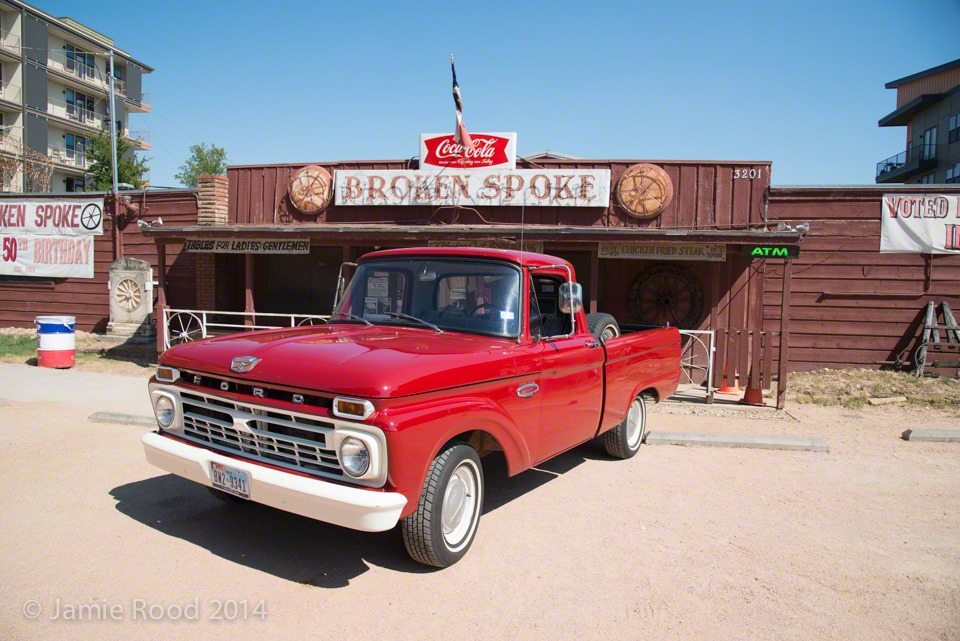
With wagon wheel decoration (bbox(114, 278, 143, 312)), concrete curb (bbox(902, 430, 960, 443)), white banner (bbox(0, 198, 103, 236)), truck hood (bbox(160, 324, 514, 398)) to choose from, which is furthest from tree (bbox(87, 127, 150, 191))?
concrete curb (bbox(902, 430, 960, 443))

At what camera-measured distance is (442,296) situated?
4543mm

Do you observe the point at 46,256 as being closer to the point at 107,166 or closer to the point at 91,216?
the point at 91,216

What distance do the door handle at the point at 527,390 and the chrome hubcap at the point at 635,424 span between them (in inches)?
85.0

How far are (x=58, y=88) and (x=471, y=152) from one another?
4061 centimetres

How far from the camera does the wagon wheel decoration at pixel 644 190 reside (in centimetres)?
1181

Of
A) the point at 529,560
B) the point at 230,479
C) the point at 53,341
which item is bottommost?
the point at 529,560

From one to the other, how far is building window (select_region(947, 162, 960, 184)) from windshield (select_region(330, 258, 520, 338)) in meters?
42.0

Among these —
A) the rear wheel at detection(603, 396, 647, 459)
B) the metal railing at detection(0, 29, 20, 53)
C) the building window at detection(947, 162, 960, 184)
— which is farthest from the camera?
the metal railing at detection(0, 29, 20, 53)

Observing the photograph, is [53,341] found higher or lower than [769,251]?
lower

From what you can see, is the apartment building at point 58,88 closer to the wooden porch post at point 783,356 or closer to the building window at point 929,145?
the wooden porch post at point 783,356

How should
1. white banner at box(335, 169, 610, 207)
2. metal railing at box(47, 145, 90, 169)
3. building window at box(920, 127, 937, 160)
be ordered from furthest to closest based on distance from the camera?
building window at box(920, 127, 937, 160) → metal railing at box(47, 145, 90, 169) → white banner at box(335, 169, 610, 207)

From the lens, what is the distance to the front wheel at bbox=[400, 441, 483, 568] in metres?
3.47

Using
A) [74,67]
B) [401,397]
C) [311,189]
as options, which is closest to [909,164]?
[311,189]

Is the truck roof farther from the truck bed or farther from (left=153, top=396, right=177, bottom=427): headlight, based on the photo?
(left=153, top=396, right=177, bottom=427): headlight
